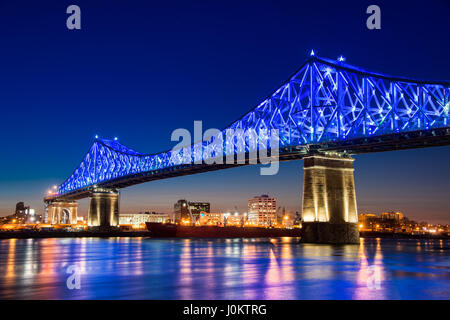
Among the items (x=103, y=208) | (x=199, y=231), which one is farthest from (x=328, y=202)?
(x=103, y=208)

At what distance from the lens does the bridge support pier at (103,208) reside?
97438mm

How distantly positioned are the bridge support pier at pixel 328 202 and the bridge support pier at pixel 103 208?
2251 inches

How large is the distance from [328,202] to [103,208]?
6007 centimetres

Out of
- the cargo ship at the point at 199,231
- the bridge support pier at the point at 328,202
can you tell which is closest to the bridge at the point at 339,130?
the bridge support pier at the point at 328,202

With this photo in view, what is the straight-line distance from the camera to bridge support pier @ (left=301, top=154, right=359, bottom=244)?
160 ft

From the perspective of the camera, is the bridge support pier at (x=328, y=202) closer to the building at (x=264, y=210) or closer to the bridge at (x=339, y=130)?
the bridge at (x=339, y=130)

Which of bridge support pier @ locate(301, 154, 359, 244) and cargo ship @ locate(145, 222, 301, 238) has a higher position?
bridge support pier @ locate(301, 154, 359, 244)

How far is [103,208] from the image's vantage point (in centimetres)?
9762

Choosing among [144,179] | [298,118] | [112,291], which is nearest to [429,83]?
[298,118]

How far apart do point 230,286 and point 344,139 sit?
110 ft

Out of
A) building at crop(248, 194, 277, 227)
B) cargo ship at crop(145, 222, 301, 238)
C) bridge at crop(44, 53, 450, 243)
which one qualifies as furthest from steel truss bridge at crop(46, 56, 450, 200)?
building at crop(248, 194, 277, 227)

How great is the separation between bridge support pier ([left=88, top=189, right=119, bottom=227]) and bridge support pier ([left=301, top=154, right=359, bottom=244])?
57.2 meters

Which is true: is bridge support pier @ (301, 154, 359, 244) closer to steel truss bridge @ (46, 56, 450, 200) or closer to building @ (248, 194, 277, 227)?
steel truss bridge @ (46, 56, 450, 200)
